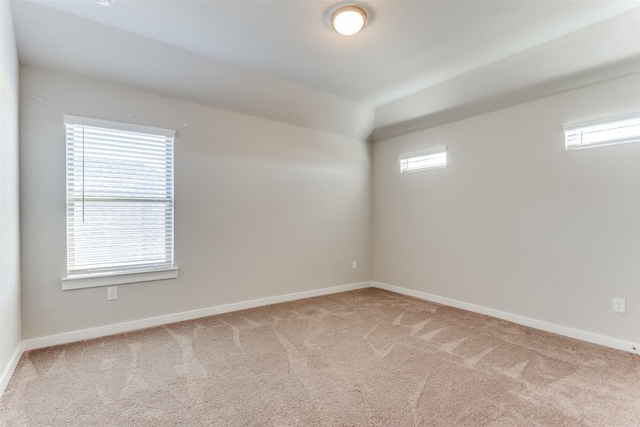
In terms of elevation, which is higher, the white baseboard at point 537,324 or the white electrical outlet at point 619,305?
the white electrical outlet at point 619,305

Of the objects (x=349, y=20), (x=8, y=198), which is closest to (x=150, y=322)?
(x=8, y=198)

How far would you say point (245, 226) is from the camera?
3656mm

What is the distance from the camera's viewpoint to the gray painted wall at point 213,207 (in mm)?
2557

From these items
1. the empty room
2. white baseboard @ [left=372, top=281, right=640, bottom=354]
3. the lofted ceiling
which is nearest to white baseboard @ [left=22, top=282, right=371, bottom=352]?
the empty room

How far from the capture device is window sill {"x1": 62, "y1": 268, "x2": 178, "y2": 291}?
8.72 ft

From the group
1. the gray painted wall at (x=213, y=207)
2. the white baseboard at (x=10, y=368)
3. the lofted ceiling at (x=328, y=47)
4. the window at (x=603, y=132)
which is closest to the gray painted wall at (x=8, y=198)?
the white baseboard at (x=10, y=368)

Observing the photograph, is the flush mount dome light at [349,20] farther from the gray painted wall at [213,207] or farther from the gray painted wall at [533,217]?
the gray painted wall at [533,217]

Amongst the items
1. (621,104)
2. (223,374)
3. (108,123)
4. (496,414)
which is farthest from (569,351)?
(108,123)

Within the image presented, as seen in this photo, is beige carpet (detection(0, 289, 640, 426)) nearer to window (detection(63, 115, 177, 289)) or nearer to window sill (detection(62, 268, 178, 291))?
window sill (detection(62, 268, 178, 291))

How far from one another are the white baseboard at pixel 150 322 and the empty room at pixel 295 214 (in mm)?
21

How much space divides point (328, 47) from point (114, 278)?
2915 millimetres

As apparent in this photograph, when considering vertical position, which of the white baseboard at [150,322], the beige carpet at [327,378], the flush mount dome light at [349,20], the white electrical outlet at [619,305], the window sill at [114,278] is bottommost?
the beige carpet at [327,378]

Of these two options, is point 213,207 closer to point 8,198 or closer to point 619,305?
point 8,198

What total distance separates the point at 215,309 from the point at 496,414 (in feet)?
9.11
